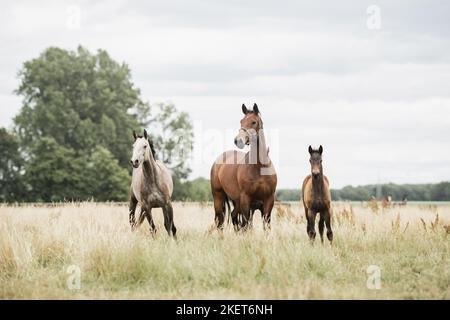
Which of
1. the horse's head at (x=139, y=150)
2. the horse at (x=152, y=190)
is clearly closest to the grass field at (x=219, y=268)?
the horse at (x=152, y=190)

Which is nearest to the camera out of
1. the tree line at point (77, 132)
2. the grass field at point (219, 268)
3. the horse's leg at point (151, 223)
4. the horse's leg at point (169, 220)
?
the grass field at point (219, 268)

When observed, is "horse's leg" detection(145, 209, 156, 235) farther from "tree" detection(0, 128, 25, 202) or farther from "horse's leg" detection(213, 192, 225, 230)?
"tree" detection(0, 128, 25, 202)

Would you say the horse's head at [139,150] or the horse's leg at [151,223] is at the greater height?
the horse's head at [139,150]

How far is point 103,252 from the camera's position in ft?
26.1

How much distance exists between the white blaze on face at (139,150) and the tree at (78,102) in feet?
84.4

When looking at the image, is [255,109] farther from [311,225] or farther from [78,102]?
[78,102]

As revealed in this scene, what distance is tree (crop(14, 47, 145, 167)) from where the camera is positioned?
36531 mm

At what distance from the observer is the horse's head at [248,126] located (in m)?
9.82

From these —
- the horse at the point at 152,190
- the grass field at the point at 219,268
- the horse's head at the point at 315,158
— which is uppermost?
the horse's head at the point at 315,158

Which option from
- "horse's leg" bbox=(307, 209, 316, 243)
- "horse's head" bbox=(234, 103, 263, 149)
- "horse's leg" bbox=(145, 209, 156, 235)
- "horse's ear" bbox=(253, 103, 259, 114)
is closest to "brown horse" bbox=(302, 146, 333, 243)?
"horse's leg" bbox=(307, 209, 316, 243)

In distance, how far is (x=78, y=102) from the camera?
38500 mm

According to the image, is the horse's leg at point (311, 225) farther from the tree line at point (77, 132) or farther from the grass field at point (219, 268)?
the tree line at point (77, 132)

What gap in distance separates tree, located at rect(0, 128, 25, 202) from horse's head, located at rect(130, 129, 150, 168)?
2631 centimetres

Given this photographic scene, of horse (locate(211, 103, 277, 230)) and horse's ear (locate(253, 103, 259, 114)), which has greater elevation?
horse's ear (locate(253, 103, 259, 114))
